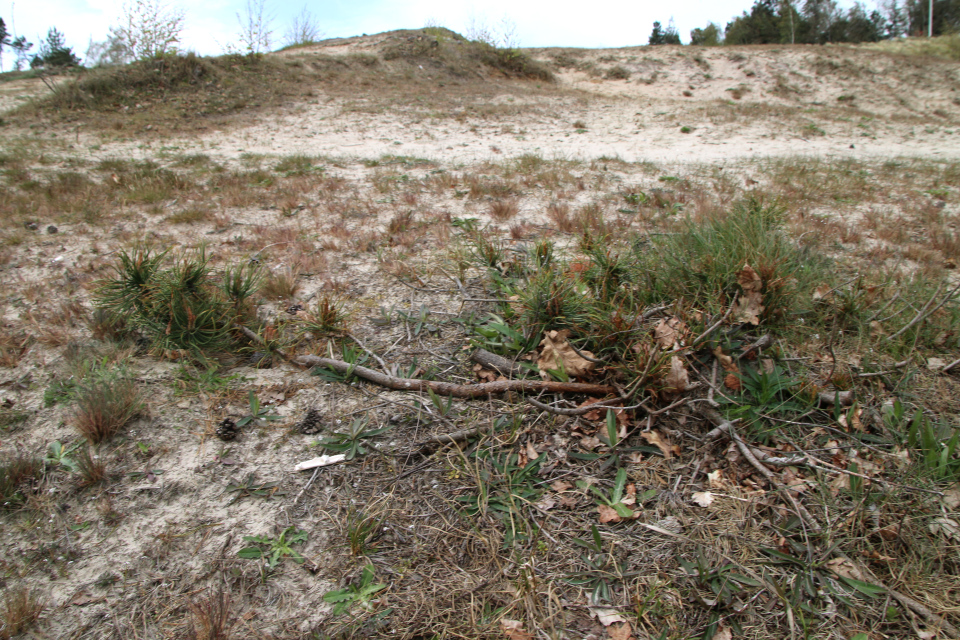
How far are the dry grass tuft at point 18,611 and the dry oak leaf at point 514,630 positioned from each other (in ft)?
4.68

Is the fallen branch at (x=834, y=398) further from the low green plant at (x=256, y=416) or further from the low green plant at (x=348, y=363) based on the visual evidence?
the low green plant at (x=256, y=416)

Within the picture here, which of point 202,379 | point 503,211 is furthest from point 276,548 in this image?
point 503,211

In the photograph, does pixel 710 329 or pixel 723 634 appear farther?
pixel 710 329

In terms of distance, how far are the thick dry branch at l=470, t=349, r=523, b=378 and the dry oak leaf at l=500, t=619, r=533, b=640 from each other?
1029mm

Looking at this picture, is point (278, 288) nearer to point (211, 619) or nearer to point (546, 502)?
point (211, 619)

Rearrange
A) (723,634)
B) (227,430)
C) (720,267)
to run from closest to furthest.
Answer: (723,634), (227,430), (720,267)

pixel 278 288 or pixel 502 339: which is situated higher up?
pixel 278 288

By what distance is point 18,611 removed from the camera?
150 cm

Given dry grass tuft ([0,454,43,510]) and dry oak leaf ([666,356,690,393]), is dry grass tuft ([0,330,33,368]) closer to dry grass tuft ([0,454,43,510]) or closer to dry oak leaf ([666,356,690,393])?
dry grass tuft ([0,454,43,510])

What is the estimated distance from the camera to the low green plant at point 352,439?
208cm

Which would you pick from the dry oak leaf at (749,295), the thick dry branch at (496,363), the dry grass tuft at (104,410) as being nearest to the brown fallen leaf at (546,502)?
the thick dry branch at (496,363)

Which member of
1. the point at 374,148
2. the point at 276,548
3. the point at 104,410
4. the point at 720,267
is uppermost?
the point at 374,148

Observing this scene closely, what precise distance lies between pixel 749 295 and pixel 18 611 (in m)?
2.98

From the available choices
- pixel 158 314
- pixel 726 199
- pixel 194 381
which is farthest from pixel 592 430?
pixel 726 199
